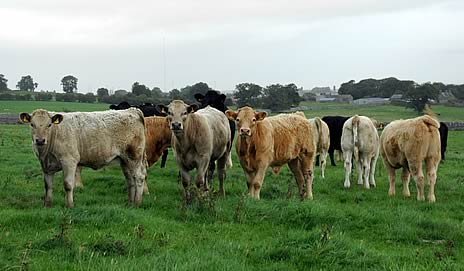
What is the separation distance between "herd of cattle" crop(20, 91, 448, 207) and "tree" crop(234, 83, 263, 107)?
114 feet

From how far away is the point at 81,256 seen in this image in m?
6.29

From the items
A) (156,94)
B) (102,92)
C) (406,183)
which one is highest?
(102,92)

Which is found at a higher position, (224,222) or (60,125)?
(60,125)

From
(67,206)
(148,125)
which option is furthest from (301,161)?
(67,206)

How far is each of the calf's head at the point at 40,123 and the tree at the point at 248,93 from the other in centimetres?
3776

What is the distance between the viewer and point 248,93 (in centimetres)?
4934

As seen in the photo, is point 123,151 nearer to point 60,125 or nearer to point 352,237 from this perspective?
point 60,125

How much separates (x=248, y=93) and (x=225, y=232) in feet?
137

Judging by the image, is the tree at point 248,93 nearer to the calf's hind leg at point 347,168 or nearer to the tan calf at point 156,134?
the calf's hind leg at point 347,168

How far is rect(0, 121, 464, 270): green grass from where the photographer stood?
20.7ft

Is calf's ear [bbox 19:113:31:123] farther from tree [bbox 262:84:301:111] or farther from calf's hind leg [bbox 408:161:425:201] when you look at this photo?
tree [bbox 262:84:301:111]

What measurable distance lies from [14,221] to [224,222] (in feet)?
10.9

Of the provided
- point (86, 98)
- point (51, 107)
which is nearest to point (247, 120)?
point (51, 107)

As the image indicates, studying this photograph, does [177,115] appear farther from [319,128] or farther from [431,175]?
[319,128]
